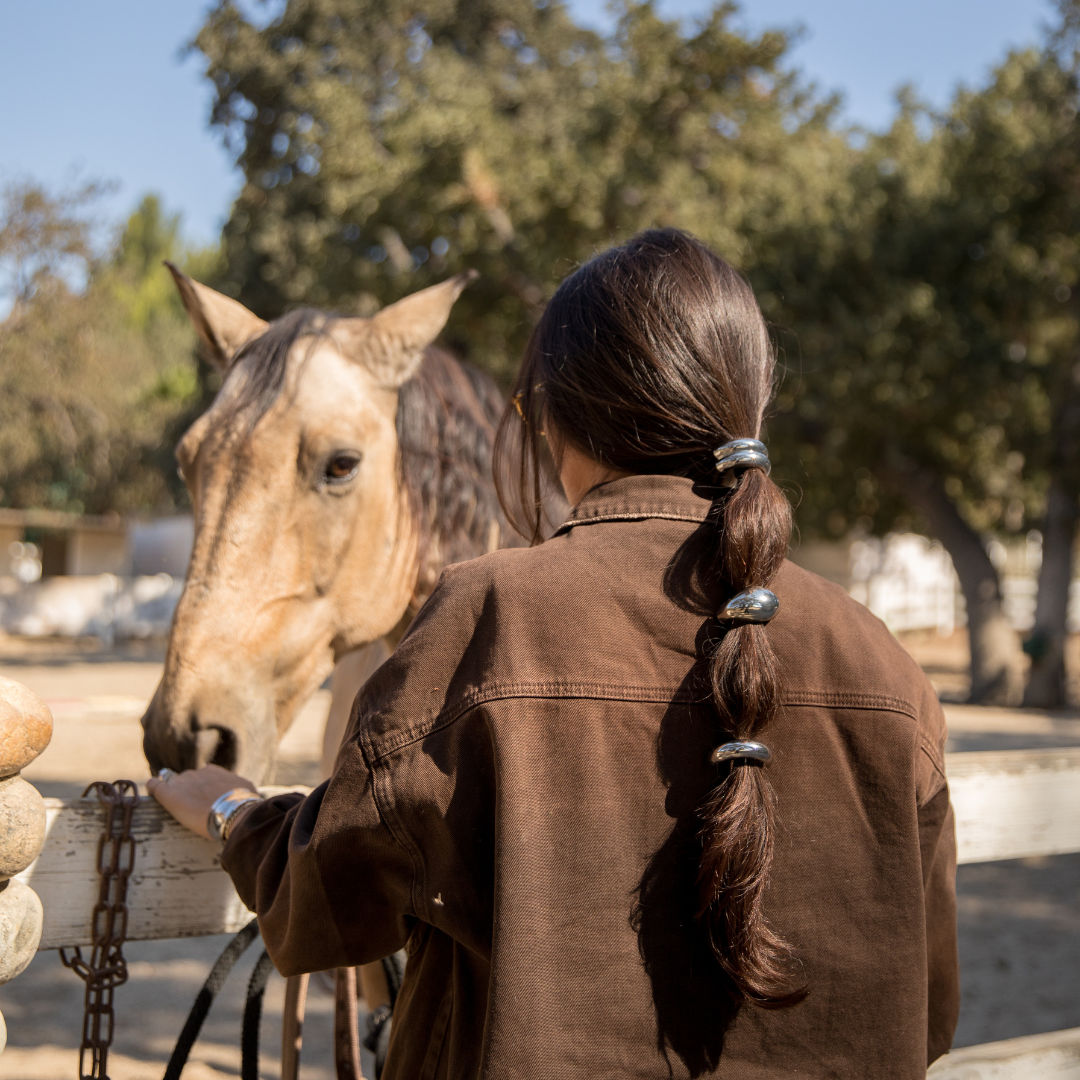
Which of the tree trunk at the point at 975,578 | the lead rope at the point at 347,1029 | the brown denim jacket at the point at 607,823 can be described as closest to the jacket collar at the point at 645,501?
the brown denim jacket at the point at 607,823

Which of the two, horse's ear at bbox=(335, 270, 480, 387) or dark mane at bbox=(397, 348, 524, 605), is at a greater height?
horse's ear at bbox=(335, 270, 480, 387)

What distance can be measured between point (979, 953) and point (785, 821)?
4648 mm

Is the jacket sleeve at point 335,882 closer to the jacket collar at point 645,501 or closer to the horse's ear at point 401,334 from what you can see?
the jacket collar at point 645,501

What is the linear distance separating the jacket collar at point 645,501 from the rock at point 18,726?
2.21 feet

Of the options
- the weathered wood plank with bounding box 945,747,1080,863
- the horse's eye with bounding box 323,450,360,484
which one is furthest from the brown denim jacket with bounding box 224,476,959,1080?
the weathered wood plank with bounding box 945,747,1080,863

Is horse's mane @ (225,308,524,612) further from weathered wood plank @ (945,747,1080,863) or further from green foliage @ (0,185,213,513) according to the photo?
green foliage @ (0,185,213,513)

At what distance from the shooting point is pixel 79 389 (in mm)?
21438

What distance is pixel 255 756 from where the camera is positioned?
6.14ft

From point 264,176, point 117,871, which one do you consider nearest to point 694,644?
point 117,871

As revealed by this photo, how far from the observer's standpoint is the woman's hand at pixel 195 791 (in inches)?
57.0

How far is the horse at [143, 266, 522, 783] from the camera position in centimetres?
185

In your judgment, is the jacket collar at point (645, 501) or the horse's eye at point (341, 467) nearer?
the jacket collar at point (645, 501)

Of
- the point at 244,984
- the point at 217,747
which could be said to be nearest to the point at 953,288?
the point at 244,984

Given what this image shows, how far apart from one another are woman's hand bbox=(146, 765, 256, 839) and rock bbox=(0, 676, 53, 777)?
312 mm
